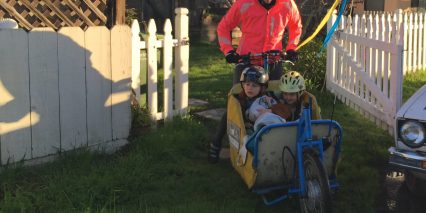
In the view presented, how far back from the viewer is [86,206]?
162 inches

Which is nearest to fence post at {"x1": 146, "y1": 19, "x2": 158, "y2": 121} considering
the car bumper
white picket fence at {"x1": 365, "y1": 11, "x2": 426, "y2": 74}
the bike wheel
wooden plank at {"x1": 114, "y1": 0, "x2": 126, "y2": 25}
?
wooden plank at {"x1": 114, "y1": 0, "x2": 126, "y2": 25}

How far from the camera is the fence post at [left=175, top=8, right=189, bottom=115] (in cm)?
646

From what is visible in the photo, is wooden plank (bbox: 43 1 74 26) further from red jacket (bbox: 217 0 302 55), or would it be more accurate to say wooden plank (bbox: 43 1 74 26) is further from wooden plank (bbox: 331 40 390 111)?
wooden plank (bbox: 331 40 390 111)

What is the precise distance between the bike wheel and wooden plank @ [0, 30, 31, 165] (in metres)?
2.48

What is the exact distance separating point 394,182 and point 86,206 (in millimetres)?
2819

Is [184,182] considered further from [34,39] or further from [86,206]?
[34,39]

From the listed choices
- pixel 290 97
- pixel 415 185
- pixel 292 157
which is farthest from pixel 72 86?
pixel 415 185

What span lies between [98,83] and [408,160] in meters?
2.99

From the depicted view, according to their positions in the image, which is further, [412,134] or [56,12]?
[56,12]

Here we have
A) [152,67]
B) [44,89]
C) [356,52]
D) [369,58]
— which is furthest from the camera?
[356,52]

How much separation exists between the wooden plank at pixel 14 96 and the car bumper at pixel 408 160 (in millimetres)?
3099

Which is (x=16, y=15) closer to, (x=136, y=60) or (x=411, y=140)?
(x=136, y=60)

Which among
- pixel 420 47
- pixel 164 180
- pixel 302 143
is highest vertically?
pixel 420 47

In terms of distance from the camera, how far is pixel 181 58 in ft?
21.8
